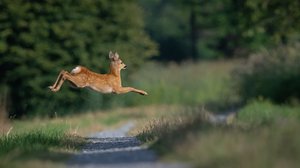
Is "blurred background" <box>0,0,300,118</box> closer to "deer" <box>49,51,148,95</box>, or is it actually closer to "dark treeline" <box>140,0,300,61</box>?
"dark treeline" <box>140,0,300,61</box>

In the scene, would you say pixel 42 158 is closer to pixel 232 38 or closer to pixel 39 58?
pixel 39 58

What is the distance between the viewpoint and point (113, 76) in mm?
22953

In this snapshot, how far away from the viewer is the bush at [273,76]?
3447cm

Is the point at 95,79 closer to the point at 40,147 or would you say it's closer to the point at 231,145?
the point at 40,147

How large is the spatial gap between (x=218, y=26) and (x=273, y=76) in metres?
23.6

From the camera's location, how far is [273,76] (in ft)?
119

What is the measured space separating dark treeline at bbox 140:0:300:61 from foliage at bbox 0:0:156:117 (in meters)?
8.24

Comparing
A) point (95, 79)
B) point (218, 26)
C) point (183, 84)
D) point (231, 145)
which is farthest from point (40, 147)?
point (218, 26)

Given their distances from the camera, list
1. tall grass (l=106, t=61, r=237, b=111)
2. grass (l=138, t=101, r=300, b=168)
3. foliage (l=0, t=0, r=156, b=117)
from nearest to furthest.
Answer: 1. grass (l=138, t=101, r=300, b=168)
2. foliage (l=0, t=0, r=156, b=117)
3. tall grass (l=106, t=61, r=237, b=111)

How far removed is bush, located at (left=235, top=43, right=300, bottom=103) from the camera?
34469 millimetres

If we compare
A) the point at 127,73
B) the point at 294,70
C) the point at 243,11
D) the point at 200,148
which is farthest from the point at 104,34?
the point at 200,148

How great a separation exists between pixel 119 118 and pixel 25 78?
4949 mm

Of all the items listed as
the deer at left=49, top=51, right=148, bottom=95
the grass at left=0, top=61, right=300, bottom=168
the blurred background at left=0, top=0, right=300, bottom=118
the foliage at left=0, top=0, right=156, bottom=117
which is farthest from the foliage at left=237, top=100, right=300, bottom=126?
the foliage at left=0, top=0, right=156, bottom=117

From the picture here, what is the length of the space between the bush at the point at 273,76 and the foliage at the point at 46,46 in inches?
218
